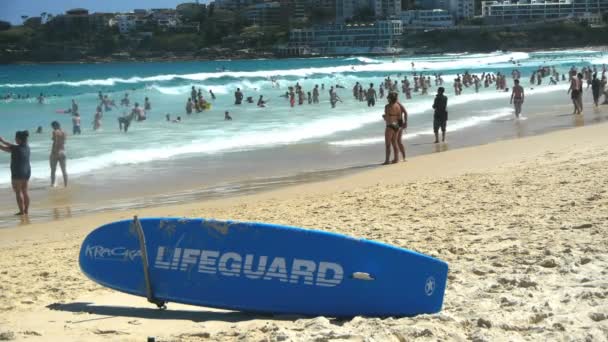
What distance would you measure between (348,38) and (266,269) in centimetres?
12922

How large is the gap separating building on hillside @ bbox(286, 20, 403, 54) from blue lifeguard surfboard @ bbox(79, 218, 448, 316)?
124356 millimetres

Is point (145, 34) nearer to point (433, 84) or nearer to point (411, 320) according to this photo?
point (433, 84)

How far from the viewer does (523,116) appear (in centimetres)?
2236

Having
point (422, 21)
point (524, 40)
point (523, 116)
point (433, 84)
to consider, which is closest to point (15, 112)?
point (523, 116)

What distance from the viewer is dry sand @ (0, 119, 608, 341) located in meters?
4.31

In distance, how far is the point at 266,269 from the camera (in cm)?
471

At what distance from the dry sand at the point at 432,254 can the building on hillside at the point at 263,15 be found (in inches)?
5694

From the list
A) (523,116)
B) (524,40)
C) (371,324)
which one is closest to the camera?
(371,324)

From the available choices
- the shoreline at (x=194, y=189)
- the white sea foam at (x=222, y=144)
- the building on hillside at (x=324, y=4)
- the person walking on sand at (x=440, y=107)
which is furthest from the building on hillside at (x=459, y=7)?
the shoreline at (x=194, y=189)

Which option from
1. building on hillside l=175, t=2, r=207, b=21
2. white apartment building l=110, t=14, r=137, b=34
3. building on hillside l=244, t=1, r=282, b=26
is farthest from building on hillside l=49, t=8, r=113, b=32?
building on hillside l=244, t=1, r=282, b=26

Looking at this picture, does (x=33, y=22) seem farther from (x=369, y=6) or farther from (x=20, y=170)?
(x=20, y=170)

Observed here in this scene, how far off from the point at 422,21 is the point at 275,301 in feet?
480

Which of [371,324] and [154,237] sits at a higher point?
[154,237]

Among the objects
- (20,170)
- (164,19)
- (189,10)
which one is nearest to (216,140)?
(20,170)
